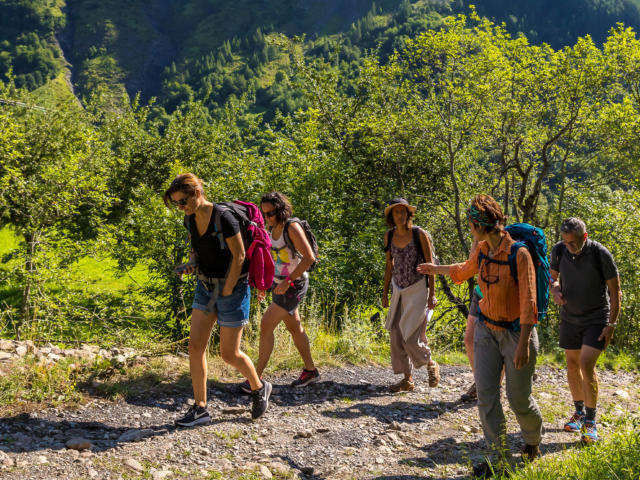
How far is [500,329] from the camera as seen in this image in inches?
154

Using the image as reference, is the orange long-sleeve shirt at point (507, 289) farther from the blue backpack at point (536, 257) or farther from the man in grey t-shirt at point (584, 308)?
the man in grey t-shirt at point (584, 308)

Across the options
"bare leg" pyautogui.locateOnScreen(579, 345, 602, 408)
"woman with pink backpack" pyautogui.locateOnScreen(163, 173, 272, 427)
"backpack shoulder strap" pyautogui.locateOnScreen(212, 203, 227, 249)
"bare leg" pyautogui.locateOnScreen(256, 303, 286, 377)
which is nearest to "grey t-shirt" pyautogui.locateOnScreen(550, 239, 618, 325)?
"bare leg" pyautogui.locateOnScreen(579, 345, 602, 408)

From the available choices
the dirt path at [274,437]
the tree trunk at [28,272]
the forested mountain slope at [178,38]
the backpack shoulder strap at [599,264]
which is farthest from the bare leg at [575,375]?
the forested mountain slope at [178,38]

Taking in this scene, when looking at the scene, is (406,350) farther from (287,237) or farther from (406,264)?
(287,237)

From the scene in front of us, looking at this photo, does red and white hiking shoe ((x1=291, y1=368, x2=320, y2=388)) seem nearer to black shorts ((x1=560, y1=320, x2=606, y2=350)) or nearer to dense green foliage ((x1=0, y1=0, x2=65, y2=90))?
black shorts ((x1=560, y1=320, x2=606, y2=350))

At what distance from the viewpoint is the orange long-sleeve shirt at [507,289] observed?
3701mm

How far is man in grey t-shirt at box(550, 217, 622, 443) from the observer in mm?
4840

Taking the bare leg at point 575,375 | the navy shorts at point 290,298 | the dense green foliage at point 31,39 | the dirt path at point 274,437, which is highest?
the dense green foliage at point 31,39

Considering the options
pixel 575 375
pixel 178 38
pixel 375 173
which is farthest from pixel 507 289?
pixel 178 38

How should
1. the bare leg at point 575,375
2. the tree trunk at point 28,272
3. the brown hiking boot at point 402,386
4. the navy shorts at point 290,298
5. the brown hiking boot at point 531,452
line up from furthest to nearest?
the tree trunk at point 28,272 → the brown hiking boot at point 402,386 → the navy shorts at point 290,298 → the bare leg at point 575,375 → the brown hiking boot at point 531,452

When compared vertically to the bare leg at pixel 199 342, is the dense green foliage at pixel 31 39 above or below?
above

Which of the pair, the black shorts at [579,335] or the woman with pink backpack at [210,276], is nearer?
the woman with pink backpack at [210,276]

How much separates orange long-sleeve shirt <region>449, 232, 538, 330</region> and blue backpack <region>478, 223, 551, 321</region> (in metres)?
0.03

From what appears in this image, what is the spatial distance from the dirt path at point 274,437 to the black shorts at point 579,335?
544 mm
